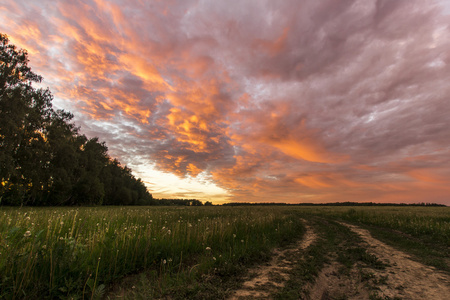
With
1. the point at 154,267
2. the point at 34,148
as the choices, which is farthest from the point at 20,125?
the point at 154,267

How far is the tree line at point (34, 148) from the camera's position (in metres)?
30.0

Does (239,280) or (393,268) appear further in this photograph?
(393,268)

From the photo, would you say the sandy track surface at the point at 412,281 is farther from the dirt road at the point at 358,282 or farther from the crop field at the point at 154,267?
the crop field at the point at 154,267

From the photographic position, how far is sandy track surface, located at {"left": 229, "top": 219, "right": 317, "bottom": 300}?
4.61 meters

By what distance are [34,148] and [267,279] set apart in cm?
4827

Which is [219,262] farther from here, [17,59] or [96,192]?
[96,192]

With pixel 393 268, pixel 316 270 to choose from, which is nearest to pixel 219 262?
pixel 316 270

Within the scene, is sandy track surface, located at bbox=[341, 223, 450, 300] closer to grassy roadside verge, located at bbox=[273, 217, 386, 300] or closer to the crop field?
the crop field

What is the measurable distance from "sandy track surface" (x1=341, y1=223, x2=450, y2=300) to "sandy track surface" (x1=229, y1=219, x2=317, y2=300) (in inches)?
96.9

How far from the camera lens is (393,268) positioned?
22.7 ft

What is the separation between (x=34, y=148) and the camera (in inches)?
1463

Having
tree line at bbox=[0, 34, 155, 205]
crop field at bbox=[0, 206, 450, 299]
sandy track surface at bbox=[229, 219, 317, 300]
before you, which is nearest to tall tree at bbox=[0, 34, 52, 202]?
tree line at bbox=[0, 34, 155, 205]

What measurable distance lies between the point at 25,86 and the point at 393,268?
51119 millimetres

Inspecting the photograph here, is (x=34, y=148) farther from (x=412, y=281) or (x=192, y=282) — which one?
(x=412, y=281)
